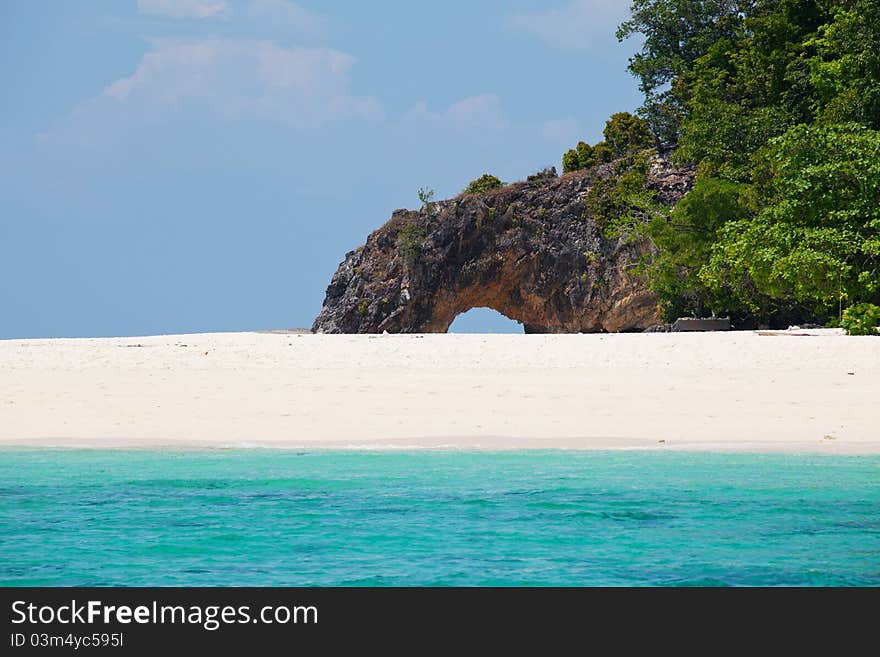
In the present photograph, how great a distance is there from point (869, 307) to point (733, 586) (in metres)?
20.2

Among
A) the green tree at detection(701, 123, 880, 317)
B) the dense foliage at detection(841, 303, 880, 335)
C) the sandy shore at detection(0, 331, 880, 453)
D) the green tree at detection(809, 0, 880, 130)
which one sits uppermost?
the green tree at detection(809, 0, 880, 130)

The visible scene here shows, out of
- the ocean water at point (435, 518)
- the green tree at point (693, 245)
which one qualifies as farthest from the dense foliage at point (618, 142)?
the ocean water at point (435, 518)

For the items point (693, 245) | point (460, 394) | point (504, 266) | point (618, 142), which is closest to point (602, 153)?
point (618, 142)

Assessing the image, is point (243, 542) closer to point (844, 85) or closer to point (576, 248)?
point (844, 85)

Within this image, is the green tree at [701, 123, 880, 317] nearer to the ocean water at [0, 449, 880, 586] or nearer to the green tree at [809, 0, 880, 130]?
the green tree at [809, 0, 880, 130]

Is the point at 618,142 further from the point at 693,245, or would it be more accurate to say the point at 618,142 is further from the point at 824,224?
the point at 824,224

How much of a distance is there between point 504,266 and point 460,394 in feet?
150

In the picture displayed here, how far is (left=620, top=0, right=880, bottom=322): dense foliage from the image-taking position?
2667 centimetres

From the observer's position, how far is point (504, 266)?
2347 inches

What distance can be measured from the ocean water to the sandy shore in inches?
41.6

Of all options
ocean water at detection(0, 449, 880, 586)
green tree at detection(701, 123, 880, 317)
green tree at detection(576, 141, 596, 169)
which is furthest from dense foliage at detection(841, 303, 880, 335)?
green tree at detection(576, 141, 596, 169)

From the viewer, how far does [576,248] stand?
5631 cm

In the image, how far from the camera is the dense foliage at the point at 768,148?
87.5 feet

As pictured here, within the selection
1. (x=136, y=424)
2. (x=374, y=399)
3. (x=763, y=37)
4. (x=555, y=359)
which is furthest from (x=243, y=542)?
(x=763, y=37)
